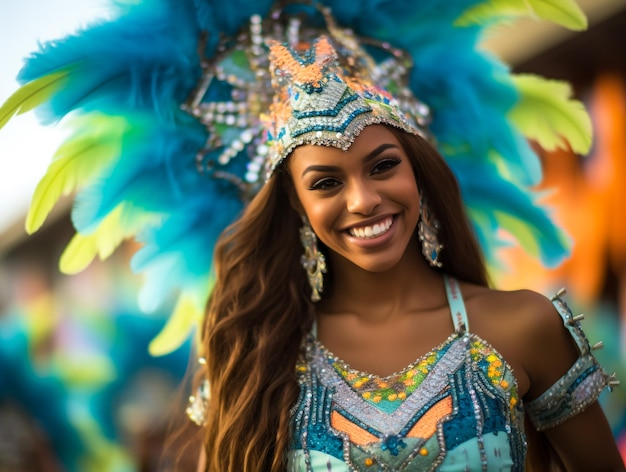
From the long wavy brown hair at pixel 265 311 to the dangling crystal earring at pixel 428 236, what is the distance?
4 cm

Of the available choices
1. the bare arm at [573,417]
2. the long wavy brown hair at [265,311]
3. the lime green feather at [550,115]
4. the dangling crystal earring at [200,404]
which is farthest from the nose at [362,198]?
the lime green feather at [550,115]

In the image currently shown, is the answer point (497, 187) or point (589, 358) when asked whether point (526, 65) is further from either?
point (589, 358)

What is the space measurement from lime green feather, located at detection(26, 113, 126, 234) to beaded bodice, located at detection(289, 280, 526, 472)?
3.16 feet

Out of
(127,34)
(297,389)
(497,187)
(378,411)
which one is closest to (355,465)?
(378,411)

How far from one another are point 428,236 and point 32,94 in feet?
3.94

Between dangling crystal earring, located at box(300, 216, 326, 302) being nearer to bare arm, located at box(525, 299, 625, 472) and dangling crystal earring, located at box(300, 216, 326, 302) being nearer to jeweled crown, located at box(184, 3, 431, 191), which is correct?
jeweled crown, located at box(184, 3, 431, 191)

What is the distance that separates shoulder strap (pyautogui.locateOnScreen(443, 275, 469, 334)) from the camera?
87.1 inches

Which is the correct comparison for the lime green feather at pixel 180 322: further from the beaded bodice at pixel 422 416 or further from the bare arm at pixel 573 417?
the bare arm at pixel 573 417

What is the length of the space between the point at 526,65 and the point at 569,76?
249mm

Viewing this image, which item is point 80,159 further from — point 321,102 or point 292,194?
point 321,102

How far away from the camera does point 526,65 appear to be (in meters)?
4.53

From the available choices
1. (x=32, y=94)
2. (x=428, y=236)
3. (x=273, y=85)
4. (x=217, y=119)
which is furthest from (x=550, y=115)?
(x=32, y=94)

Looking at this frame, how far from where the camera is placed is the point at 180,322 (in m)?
2.85

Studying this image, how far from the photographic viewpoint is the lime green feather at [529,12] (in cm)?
252
